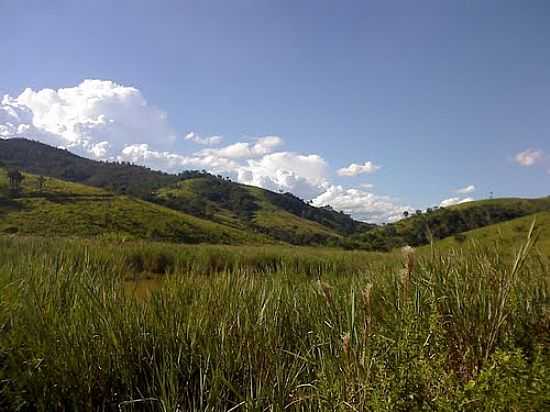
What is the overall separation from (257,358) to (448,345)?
1.30 metres

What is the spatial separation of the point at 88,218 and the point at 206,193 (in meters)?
100.0

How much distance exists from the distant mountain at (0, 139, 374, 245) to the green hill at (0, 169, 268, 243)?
2897cm

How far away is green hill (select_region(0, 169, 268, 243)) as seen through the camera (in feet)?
165

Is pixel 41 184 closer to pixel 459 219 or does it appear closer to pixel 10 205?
pixel 10 205

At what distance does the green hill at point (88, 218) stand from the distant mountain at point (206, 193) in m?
29.0

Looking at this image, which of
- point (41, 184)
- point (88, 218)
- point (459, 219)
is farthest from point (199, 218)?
point (459, 219)

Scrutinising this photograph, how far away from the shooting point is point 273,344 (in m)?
3.16

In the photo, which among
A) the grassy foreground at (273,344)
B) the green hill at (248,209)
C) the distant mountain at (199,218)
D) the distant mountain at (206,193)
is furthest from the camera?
the distant mountain at (206,193)

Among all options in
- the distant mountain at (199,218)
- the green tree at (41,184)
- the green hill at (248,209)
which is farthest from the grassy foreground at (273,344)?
the green hill at (248,209)

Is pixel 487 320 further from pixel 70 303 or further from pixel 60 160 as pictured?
pixel 60 160

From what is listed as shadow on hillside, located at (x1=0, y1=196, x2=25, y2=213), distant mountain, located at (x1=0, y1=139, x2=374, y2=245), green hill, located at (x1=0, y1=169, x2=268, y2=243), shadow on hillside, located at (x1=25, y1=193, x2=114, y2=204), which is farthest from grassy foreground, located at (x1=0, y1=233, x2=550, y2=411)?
distant mountain, located at (x1=0, y1=139, x2=374, y2=245)

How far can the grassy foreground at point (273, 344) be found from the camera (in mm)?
1973

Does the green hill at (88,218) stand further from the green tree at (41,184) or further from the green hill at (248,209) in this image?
the green hill at (248,209)

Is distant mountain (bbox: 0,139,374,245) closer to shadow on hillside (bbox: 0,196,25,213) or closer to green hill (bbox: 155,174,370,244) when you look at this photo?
green hill (bbox: 155,174,370,244)
